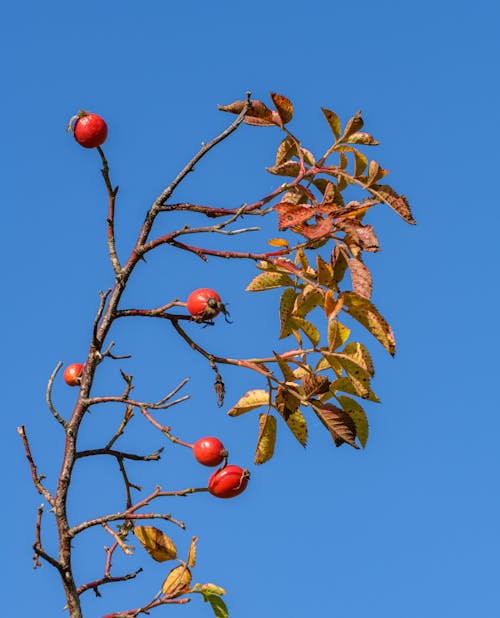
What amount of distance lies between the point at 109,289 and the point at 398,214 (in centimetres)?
89

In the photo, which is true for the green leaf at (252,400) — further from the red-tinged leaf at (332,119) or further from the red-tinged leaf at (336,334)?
the red-tinged leaf at (332,119)

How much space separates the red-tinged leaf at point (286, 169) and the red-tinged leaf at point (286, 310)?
0.39m

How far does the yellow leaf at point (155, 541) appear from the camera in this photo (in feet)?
8.50

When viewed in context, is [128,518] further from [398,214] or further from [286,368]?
[398,214]

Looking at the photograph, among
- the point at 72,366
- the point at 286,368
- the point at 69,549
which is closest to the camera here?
the point at 69,549

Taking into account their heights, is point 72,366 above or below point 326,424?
above

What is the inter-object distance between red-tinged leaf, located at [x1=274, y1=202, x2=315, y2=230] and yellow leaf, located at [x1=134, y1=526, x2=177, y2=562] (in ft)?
3.05

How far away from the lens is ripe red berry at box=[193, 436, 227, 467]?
249 cm

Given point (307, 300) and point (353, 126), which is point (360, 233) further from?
point (353, 126)

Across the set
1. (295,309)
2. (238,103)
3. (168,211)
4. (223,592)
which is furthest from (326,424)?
(238,103)

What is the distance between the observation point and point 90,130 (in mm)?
2639

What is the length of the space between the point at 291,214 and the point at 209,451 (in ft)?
2.23

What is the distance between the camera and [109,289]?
2.31 m

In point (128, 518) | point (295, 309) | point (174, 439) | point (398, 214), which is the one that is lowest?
point (128, 518)
